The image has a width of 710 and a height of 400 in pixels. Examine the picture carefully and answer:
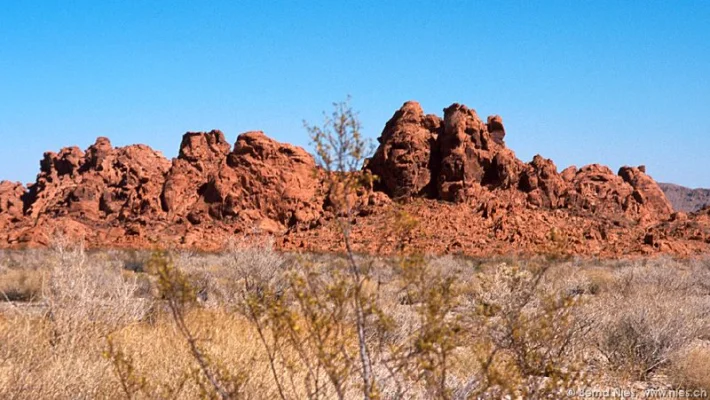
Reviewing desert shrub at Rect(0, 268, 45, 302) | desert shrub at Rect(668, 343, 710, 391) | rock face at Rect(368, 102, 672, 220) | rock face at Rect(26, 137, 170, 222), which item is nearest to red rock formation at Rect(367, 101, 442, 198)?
rock face at Rect(368, 102, 672, 220)

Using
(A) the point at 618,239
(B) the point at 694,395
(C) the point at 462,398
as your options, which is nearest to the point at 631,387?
(B) the point at 694,395

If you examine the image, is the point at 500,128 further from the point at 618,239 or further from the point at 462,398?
the point at 462,398

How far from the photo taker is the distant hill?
537ft

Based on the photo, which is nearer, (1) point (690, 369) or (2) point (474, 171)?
(1) point (690, 369)

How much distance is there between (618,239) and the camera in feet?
151

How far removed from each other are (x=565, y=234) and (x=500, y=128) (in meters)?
54.8

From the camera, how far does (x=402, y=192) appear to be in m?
43.4

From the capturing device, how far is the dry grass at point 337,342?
11.1 ft

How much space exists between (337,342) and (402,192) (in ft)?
132

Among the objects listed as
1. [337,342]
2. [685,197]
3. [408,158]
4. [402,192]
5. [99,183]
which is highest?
[685,197]

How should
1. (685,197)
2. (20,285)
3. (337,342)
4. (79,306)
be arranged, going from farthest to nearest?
(685,197) < (20,285) < (79,306) < (337,342)

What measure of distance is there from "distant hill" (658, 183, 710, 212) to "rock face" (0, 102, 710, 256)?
367 ft

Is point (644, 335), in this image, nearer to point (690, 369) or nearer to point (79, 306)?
point (690, 369)

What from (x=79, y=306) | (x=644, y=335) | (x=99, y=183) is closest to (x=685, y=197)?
(x=99, y=183)
